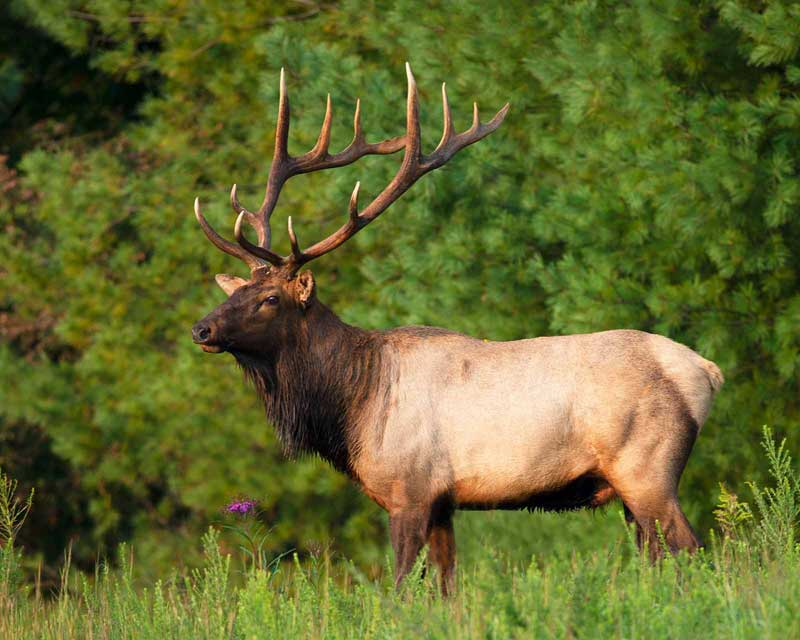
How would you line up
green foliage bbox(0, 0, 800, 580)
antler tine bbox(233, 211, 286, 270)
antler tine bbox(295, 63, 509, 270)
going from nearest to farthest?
1. antler tine bbox(233, 211, 286, 270)
2. antler tine bbox(295, 63, 509, 270)
3. green foliage bbox(0, 0, 800, 580)

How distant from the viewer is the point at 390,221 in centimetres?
1185

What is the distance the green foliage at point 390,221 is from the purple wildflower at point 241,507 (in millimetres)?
2115

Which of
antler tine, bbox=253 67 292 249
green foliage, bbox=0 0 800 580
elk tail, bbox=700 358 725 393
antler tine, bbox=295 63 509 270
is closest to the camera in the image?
elk tail, bbox=700 358 725 393

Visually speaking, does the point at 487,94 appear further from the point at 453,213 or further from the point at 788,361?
the point at 788,361

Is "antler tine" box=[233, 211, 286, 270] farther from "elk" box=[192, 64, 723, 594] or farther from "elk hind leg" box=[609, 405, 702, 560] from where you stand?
"elk hind leg" box=[609, 405, 702, 560]

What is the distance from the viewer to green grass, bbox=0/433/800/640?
3.76 meters

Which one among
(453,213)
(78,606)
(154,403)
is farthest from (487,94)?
(78,606)

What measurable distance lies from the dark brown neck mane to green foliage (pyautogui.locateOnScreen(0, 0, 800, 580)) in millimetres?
1223

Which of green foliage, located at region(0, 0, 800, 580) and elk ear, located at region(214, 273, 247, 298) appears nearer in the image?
elk ear, located at region(214, 273, 247, 298)

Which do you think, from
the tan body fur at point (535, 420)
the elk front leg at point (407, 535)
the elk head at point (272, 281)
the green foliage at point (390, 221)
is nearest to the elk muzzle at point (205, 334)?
the elk head at point (272, 281)

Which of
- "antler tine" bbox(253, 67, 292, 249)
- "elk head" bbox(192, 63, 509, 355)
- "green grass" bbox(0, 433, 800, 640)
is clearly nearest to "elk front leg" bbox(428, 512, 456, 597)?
"green grass" bbox(0, 433, 800, 640)

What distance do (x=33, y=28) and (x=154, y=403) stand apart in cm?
544

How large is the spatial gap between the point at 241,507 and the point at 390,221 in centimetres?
707

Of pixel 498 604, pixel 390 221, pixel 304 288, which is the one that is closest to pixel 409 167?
pixel 304 288
